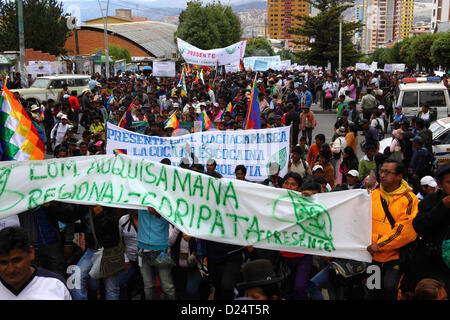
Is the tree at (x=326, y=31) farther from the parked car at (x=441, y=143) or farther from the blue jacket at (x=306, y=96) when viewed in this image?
the parked car at (x=441, y=143)

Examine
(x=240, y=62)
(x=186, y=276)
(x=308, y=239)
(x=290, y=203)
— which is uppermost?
(x=240, y=62)

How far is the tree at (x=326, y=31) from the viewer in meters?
41.8

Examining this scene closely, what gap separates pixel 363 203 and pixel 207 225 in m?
1.45

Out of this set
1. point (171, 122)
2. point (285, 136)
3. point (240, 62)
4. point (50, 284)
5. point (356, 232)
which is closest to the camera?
point (50, 284)

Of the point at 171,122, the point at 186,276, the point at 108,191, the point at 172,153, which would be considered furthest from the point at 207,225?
the point at 171,122

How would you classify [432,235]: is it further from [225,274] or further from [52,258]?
[52,258]

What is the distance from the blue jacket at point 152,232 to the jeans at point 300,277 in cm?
→ 126

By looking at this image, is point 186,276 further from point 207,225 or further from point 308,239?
point 308,239

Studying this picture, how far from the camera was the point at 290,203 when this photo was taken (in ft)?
16.0

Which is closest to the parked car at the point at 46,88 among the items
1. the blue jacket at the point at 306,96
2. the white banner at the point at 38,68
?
the white banner at the point at 38,68

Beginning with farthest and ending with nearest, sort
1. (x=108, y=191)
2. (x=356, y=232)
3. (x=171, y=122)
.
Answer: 1. (x=171, y=122)
2. (x=108, y=191)
3. (x=356, y=232)

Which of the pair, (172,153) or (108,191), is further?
(172,153)

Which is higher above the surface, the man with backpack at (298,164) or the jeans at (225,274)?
the man with backpack at (298,164)

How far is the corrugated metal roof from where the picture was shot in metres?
91.7
